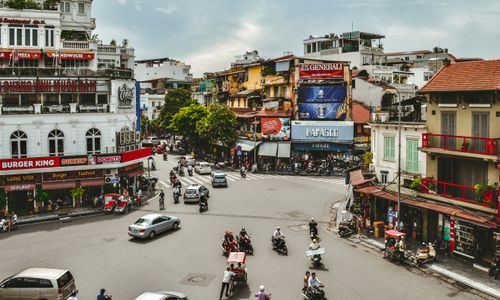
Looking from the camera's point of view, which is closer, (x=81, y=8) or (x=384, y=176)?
(x=384, y=176)

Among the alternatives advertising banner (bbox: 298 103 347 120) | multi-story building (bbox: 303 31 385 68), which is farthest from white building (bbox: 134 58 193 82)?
advertising banner (bbox: 298 103 347 120)

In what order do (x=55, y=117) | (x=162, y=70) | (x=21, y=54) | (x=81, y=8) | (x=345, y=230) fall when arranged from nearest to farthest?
(x=345, y=230), (x=55, y=117), (x=21, y=54), (x=81, y=8), (x=162, y=70)

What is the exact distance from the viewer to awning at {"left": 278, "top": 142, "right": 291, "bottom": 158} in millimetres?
57438

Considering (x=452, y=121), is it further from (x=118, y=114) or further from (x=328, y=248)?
(x=118, y=114)

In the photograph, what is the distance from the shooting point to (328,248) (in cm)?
2583

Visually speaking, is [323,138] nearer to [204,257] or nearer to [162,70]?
[204,257]

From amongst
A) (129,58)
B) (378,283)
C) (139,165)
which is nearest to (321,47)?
(129,58)

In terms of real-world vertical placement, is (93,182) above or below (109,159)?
below

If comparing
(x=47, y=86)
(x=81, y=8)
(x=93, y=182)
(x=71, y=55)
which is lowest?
(x=93, y=182)

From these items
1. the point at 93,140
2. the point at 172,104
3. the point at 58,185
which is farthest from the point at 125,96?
the point at 172,104

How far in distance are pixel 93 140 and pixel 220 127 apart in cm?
2547

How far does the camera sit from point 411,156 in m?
28.8

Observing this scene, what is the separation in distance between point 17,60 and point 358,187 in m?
33.5

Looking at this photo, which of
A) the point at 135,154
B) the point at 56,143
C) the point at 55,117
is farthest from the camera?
the point at 135,154
